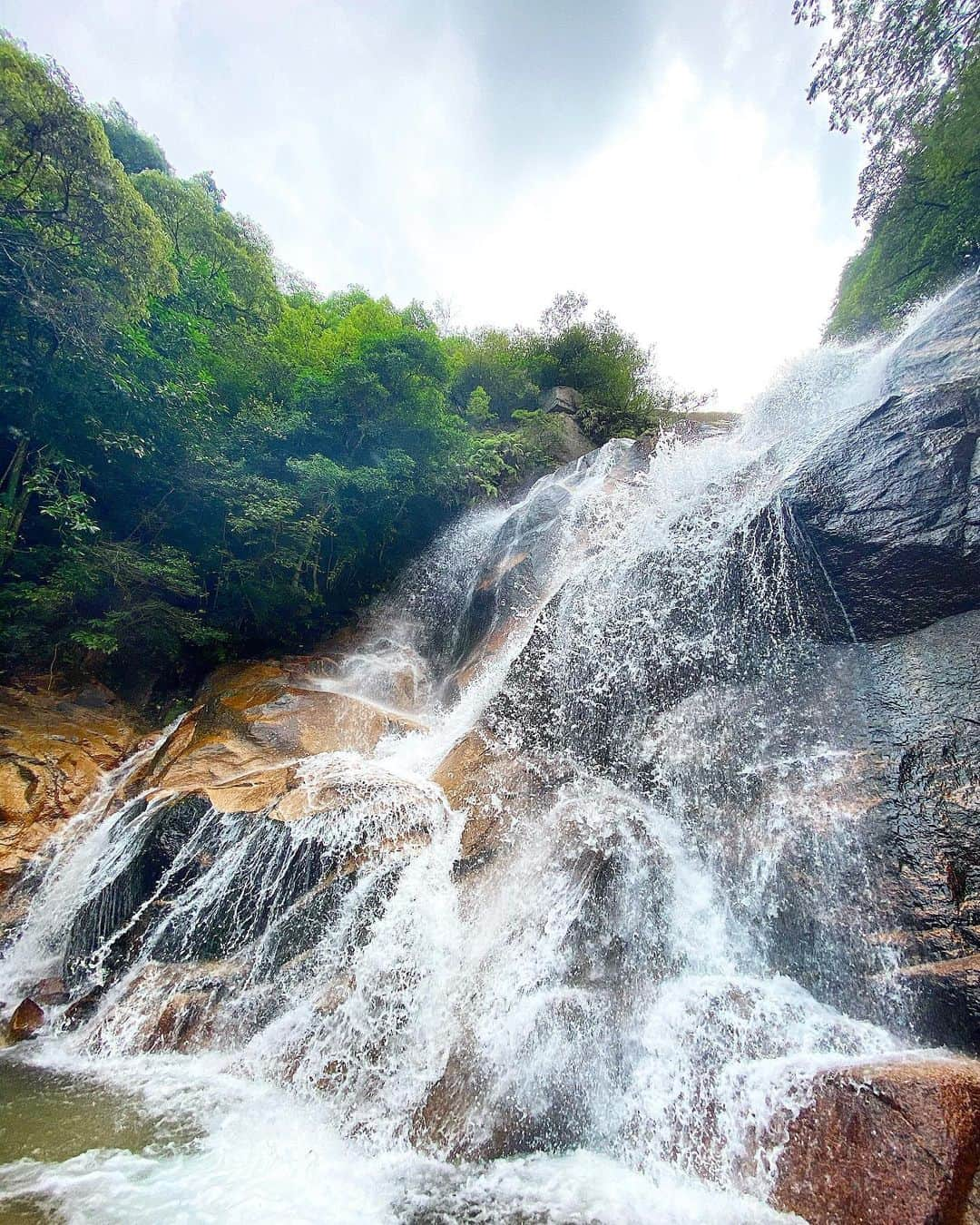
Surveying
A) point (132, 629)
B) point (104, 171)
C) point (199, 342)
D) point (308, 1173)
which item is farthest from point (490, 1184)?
point (199, 342)

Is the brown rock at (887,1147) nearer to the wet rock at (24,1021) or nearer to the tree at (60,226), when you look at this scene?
the wet rock at (24,1021)

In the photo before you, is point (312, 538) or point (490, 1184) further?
point (312, 538)

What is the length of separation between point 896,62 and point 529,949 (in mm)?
16529

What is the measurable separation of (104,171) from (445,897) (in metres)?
10.9

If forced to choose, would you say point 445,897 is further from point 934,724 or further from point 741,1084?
point 934,724

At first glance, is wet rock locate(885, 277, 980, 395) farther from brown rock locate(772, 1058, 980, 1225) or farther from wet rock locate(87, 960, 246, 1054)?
wet rock locate(87, 960, 246, 1054)

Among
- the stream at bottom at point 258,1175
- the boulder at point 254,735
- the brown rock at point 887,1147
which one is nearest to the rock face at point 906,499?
the brown rock at point 887,1147

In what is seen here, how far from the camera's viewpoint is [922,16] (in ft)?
30.6

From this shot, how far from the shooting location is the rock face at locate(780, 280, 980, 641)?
4.98 m

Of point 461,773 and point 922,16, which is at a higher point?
point 922,16

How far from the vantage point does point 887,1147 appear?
8.65 feet

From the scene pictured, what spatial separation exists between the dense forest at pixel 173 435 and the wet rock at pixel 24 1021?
4867mm

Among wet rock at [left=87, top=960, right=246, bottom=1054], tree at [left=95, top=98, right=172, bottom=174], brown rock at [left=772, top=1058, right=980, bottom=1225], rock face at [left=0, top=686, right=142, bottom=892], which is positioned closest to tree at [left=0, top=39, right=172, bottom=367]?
rock face at [left=0, top=686, right=142, bottom=892]

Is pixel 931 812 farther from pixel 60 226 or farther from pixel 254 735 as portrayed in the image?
pixel 60 226
